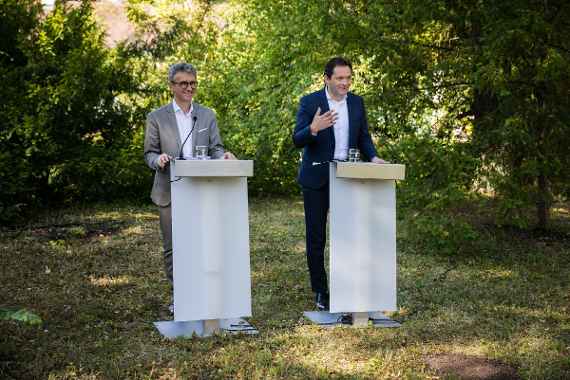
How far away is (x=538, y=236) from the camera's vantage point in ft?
35.4

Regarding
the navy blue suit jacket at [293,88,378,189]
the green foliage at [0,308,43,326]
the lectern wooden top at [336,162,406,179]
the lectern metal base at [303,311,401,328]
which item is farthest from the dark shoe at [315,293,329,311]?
the green foliage at [0,308,43,326]

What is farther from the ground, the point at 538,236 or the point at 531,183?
the point at 531,183

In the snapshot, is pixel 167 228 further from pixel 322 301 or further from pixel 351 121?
pixel 351 121

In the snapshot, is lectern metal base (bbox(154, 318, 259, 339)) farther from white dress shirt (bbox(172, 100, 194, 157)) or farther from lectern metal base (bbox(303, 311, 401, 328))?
white dress shirt (bbox(172, 100, 194, 157))

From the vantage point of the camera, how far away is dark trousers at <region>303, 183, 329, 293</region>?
646cm

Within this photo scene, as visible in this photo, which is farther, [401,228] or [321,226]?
[401,228]

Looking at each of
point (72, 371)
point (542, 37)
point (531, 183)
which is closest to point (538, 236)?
point (531, 183)

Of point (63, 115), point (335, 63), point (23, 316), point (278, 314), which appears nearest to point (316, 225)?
point (278, 314)

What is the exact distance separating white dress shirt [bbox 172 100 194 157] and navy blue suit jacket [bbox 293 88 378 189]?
84 centimetres

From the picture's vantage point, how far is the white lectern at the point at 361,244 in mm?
5977

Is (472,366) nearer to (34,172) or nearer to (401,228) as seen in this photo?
(401,228)

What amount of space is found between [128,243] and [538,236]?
5.63m

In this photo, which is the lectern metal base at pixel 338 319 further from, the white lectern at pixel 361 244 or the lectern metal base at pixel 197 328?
the lectern metal base at pixel 197 328

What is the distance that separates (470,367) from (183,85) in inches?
115
